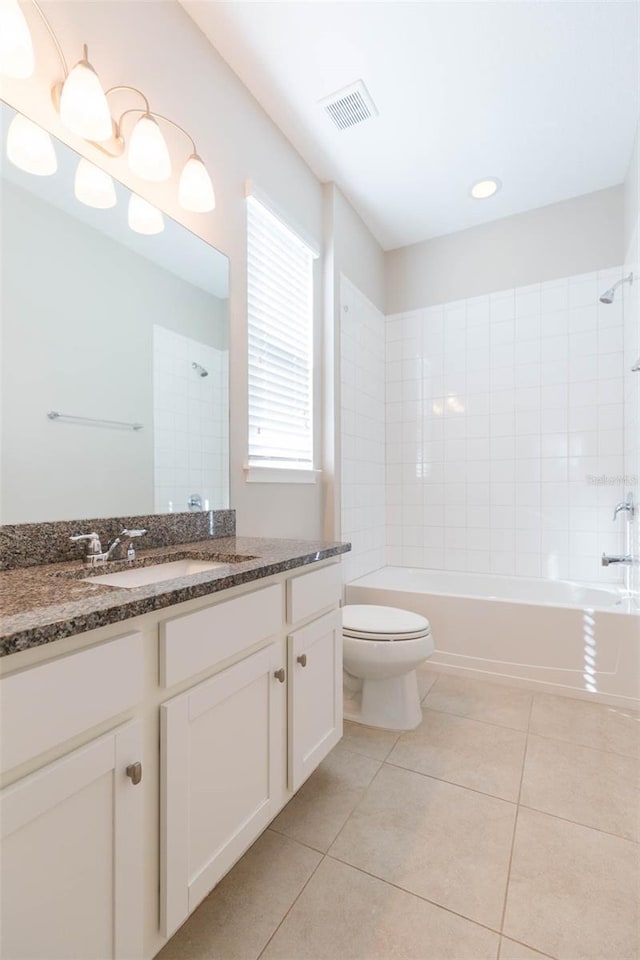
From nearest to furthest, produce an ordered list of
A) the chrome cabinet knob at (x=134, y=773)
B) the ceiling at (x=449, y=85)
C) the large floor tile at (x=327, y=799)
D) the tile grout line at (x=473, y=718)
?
1. the chrome cabinet knob at (x=134, y=773)
2. the large floor tile at (x=327, y=799)
3. the ceiling at (x=449, y=85)
4. the tile grout line at (x=473, y=718)

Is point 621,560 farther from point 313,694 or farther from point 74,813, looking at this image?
point 74,813

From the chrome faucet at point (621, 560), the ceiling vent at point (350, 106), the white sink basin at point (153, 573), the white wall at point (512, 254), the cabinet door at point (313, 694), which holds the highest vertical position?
the ceiling vent at point (350, 106)

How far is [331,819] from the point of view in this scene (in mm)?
1394

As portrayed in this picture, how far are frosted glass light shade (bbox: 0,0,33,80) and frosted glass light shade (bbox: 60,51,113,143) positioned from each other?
10cm

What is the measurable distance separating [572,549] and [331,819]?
2166 millimetres

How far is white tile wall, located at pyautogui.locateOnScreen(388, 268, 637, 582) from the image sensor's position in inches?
108

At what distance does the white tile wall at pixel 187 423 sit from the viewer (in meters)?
1.54

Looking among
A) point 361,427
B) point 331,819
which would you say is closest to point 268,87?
point 361,427

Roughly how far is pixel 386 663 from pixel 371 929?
2.86ft

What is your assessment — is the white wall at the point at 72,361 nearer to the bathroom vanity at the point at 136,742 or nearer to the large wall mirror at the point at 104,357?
the large wall mirror at the point at 104,357

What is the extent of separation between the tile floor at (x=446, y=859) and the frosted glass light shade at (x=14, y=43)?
6.67 feet

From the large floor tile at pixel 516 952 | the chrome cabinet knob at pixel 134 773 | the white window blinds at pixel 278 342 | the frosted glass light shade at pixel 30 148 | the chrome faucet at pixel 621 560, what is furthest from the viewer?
the chrome faucet at pixel 621 560

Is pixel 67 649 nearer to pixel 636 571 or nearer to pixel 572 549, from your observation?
pixel 636 571

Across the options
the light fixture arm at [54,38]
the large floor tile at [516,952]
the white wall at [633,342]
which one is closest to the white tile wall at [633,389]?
the white wall at [633,342]
